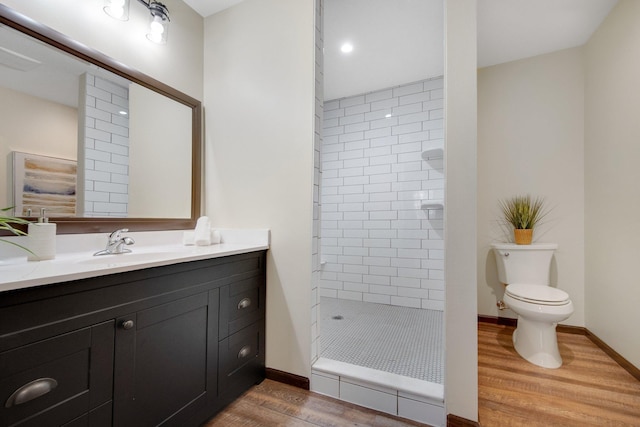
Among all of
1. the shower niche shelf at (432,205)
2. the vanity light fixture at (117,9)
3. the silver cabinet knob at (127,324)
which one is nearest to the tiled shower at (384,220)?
the shower niche shelf at (432,205)

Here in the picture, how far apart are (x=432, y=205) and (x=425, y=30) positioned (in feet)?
5.12

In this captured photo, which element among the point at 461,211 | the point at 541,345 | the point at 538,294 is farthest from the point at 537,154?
the point at 461,211

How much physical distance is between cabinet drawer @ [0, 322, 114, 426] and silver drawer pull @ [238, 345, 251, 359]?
69cm

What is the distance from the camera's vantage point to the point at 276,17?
1.81 metres

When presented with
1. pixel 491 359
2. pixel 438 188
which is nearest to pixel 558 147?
pixel 438 188

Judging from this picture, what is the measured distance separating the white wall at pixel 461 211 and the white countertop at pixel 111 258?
3.69 feet

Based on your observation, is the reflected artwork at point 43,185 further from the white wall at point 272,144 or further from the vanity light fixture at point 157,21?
the vanity light fixture at point 157,21

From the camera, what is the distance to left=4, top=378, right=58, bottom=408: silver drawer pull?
29.0 inches

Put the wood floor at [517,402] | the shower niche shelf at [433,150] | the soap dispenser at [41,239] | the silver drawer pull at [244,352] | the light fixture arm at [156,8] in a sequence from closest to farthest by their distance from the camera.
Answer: the soap dispenser at [41,239]
the wood floor at [517,402]
the silver drawer pull at [244,352]
the light fixture arm at [156,8]
the shower niche shelf at [433,150]

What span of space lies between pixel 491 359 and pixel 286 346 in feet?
5.07

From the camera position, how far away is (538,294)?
6.42ft

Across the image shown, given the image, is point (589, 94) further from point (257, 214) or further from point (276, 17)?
point (257, 214)

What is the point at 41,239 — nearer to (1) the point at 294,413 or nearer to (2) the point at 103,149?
(2) the point at 103,149

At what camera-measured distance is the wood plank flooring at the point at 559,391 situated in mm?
1382
